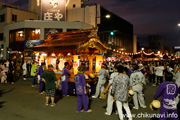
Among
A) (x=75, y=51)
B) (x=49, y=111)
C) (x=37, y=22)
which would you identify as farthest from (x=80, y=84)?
(x=37, y=22)

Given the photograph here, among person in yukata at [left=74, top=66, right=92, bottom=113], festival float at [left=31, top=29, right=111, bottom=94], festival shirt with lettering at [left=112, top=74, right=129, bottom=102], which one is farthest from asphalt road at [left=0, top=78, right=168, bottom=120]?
festival float at [left=31, top=29, right=111, bottom=94]

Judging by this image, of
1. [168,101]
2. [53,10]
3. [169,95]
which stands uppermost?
[53,10]

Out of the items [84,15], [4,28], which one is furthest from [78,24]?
[4,28]

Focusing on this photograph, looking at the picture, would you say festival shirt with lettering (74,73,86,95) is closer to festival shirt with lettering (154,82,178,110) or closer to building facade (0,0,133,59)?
festival shirt with lettering (154,82,178,110)

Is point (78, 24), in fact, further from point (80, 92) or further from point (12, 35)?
point (80, 92)

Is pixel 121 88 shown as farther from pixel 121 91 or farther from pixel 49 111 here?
pixel 49 111

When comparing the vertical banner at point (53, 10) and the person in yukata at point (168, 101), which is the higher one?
the vertical banner at point (53, 10)

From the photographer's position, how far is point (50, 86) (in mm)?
7656

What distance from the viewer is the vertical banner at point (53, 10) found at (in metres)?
28.4

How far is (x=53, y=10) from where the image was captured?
94.2 feet

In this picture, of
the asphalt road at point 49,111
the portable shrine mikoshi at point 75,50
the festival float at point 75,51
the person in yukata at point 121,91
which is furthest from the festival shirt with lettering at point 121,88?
the portable shrine mikoshi at point 75,50

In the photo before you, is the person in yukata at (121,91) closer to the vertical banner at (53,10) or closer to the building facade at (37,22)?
the building facade at (37,22)

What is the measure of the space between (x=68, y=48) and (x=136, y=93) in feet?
16.1

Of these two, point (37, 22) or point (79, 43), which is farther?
point (37, 22)
